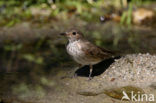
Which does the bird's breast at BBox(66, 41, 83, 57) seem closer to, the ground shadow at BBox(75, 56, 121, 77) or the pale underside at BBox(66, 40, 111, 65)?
the pale underside at BBox(66, 40, 111, 65)

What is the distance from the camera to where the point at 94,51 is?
19.3 ft

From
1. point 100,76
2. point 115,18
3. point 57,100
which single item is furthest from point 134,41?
point 57,100

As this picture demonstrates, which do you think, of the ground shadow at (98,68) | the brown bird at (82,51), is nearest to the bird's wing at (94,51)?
the brown bird at (82,51)

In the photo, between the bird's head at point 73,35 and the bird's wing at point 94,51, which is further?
the bird's head at point 73,35

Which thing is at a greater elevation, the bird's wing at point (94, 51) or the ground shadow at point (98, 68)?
the bird's wing at point (94, 51)

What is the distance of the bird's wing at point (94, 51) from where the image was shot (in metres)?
5.77

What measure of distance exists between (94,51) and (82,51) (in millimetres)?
289

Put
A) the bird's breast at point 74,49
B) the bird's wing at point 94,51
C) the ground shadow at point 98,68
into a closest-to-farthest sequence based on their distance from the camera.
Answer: the bird's breast at point 74,49 → the bird's wing at point 94,51 → the ground shadow at point 98,68

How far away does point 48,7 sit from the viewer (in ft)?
32.3

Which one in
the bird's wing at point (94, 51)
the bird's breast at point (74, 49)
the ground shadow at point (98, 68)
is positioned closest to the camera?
the bird's breast at point (74, 49)

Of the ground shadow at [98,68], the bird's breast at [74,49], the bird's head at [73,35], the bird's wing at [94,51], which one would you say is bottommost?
the ground shadow at [98,68]

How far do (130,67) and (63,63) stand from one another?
151 centimetres

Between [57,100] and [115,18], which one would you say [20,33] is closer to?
[115,18]

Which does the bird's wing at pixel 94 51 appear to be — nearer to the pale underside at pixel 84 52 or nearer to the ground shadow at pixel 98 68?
the pale underside at pixel 84 52
